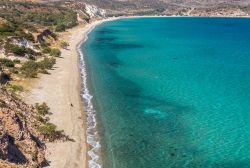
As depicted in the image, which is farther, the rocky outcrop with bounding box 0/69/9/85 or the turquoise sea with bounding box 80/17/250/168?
the rocky outcrop with bounding box 0/69/9/85

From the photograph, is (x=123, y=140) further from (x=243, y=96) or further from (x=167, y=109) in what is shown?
(x=243, y=96)

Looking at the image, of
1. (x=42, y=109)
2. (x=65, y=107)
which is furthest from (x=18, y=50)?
(x=42, y=109)

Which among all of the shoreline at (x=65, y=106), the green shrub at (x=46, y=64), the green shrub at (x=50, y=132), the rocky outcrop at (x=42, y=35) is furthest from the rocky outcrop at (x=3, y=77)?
the rocky outcrop at (x=42, y=35)

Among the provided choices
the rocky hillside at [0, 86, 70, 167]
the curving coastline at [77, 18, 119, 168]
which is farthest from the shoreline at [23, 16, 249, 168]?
the rocky hillside at [0, 86, 70, 167]

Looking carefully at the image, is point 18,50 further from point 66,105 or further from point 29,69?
point 66,105

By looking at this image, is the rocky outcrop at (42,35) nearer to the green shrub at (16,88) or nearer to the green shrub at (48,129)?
the green shrub at (16,88)

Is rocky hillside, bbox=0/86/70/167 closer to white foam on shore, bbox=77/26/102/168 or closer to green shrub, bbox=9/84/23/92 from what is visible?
white foam on shore, bbox=77/26/102/168
